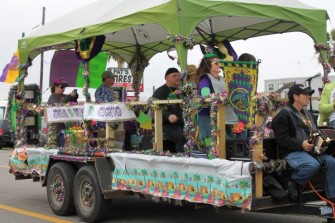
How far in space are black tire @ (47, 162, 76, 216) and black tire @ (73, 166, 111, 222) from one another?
23 centimetres

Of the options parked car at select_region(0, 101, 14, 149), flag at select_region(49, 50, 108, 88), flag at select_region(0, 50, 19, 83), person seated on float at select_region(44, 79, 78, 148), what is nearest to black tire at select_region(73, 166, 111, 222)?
person seated on float at select_region(44, 79, 78, 148)

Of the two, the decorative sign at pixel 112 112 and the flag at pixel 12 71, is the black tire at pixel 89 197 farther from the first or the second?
the flag at pixel 12 71

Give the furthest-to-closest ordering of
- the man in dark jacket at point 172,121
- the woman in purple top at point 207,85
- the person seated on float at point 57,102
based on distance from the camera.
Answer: the person seated on float at point 57,102 < the man in dark jacket at point 172,121 < the woman in purple top at point 207,85

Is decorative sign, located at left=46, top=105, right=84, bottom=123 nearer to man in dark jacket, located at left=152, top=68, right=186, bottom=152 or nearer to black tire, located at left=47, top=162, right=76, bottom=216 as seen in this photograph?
black tire, located at left=47, top=162, right=76, bottom=216

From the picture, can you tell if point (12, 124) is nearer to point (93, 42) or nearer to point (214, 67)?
point (93, 42)

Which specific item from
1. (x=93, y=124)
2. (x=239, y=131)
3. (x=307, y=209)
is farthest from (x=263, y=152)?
(x=93, y=124)

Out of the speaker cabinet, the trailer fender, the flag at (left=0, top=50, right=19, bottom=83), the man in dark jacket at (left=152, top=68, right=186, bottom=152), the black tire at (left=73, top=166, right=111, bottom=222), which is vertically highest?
the flag at (left=0, top=50, right=19, bottom=83)

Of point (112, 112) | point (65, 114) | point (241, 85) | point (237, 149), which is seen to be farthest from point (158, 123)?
point (65, 114)

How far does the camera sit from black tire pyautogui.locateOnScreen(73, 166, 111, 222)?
7461mm

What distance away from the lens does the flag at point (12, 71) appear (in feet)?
34.4

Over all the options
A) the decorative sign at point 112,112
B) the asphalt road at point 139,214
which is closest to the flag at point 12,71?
the asphalt road at point 139,214

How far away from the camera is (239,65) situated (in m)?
5.96

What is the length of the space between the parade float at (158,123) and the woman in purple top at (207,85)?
0.39ft

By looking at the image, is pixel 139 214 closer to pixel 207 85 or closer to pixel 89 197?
pixel 89 197
